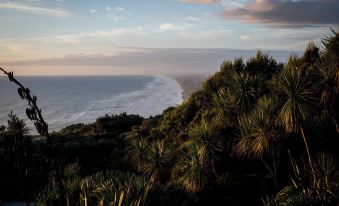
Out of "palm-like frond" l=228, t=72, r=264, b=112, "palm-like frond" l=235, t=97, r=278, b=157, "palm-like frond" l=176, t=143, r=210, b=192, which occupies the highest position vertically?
"palm-like frond" l=228, t=72, r=264, b=112

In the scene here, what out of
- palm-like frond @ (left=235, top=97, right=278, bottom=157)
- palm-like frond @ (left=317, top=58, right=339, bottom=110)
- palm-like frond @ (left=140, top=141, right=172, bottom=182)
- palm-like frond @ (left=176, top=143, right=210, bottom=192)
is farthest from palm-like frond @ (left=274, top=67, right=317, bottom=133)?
palm-like frond @ (left=140, top=141, right=172, bottom=182)

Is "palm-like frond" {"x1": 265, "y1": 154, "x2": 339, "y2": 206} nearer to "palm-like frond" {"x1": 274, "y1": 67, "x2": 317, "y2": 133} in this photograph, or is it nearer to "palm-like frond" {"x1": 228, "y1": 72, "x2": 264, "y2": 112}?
"palm-like frond" {"x1": 274, "y1": 67, "x2": 317, "y2": 133}

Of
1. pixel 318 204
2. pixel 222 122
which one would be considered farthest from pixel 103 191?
pixel 222 122

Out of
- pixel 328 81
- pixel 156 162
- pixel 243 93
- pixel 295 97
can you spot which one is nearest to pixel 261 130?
pixel 295 97

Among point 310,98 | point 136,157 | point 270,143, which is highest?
point 310,98

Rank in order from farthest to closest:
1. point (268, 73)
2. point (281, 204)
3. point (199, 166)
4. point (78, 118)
Result: 1. point (78, 118)
2. point (268, 73)
3. point (199, 166)
4. point (281, 204)

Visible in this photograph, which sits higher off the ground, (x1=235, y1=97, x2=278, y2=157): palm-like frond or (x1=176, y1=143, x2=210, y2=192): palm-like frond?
(x1=235, y1=97, x2=278, y2=157): palm-like frond

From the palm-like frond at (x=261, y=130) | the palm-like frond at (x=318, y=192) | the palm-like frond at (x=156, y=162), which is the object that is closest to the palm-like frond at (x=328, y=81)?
the palm-like frond at (x=261, y=130)

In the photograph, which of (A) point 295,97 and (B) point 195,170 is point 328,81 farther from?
(B) point 195,170

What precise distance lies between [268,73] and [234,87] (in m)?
7.12

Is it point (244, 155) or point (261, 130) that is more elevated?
point (261, 130)

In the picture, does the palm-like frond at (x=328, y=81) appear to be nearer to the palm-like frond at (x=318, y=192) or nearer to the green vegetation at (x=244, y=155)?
the green vegetation at (x=244, y=155)

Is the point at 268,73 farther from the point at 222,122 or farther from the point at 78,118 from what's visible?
the point at 78,118

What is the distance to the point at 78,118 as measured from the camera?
7400cm
